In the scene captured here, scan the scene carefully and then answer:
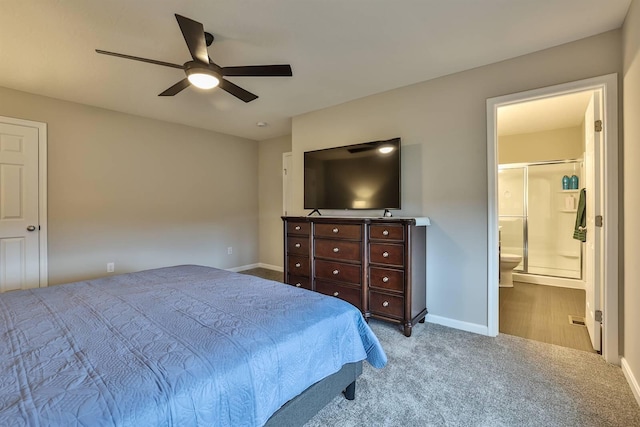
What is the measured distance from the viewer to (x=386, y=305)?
2666 mm

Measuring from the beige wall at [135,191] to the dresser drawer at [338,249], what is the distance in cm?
254

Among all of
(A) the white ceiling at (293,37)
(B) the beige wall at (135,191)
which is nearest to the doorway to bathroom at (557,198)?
(A) the white ceiling at (293,37)

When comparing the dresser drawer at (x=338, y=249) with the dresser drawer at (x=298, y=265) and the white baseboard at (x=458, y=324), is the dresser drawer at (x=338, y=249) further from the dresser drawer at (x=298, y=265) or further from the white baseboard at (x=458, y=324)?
the white baseboard at (x=458, y=324)

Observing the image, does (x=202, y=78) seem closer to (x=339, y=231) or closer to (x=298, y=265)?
(x=339, y=231)

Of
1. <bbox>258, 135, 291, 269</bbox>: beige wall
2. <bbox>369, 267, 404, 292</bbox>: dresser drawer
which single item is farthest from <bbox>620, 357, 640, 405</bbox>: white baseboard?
<bbox>258, 135, 291, 269</bbox>: beige wall

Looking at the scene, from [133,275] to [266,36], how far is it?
2131 millimetres

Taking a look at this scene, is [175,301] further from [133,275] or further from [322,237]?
[322,237]

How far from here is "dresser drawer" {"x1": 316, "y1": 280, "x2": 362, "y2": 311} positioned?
280 cm

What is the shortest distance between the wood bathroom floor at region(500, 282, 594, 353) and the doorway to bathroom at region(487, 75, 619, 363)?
3 centimetres

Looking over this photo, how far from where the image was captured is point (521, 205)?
16.3 ft

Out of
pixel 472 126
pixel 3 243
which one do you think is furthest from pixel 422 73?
pixel 3 243

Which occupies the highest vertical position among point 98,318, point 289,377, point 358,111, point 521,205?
point 358,111

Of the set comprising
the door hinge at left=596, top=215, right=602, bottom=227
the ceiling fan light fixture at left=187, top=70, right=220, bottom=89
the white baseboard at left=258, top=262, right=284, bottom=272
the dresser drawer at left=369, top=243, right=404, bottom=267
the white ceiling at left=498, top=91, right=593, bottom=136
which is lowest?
the white baseboard at left=258, top=262, right=284, bottom=272

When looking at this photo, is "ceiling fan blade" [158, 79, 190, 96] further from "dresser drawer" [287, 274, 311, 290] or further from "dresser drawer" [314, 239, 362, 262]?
"dresser drawer" [287, 274, 311, 290]
